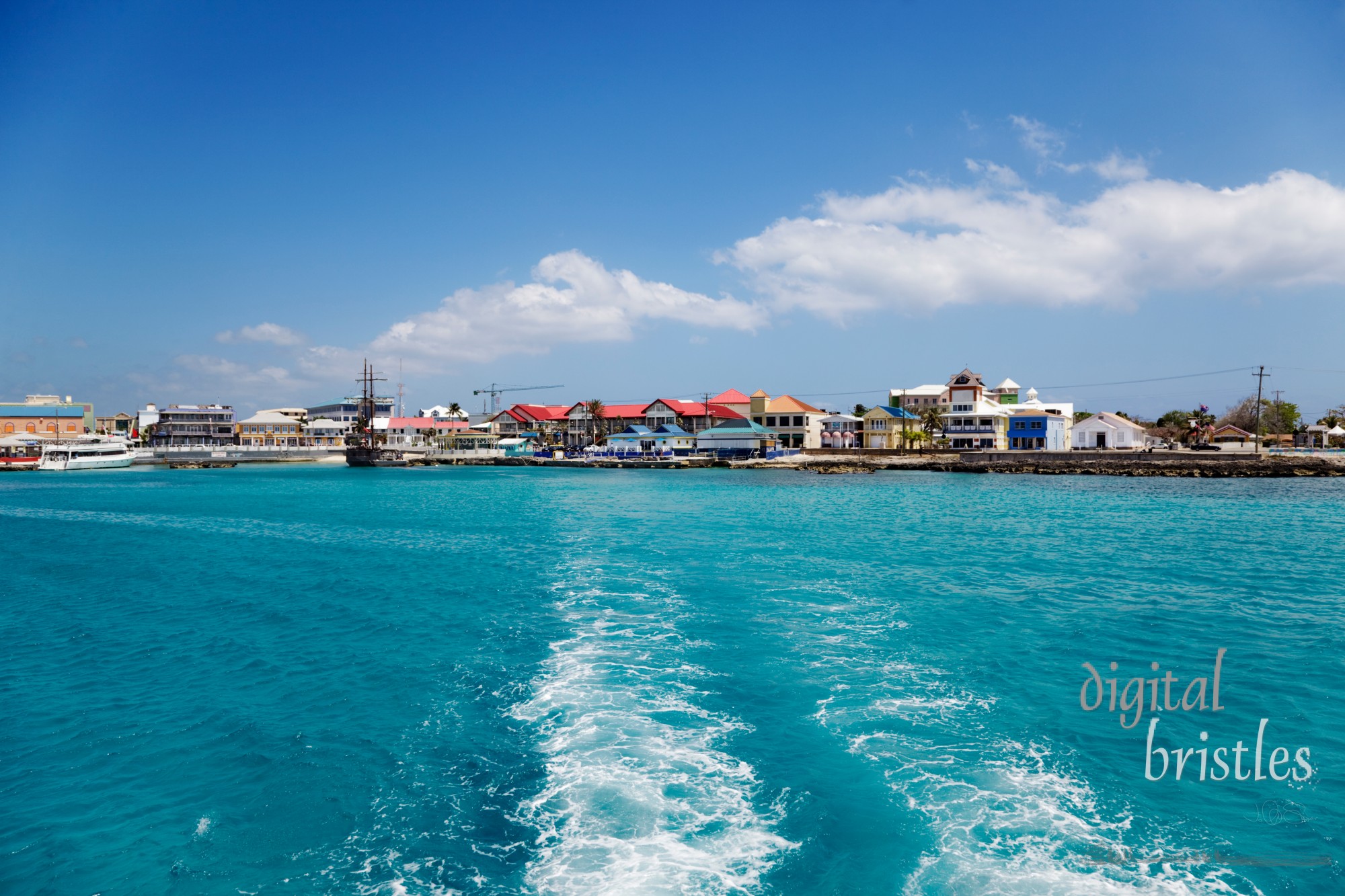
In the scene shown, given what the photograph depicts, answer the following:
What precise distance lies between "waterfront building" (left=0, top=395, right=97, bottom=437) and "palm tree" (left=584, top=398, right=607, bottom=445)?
314ft

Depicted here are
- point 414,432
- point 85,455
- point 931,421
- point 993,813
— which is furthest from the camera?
point 414,432

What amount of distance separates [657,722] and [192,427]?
535 feet

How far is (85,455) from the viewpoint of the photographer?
4117 inches

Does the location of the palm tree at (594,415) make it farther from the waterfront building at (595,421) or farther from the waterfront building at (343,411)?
the waterfront building at (343,411)

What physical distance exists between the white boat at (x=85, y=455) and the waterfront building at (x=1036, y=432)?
5379 inches

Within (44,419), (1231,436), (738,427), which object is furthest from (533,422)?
(1231,436)

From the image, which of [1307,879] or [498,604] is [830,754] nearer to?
[1307,879]

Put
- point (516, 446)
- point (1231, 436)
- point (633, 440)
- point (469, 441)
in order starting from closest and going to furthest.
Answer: point (1231, 436), point (633, 440), point (516, 446), point (469, 441)

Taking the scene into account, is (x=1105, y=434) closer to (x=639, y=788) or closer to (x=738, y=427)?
(x=738, y=427)

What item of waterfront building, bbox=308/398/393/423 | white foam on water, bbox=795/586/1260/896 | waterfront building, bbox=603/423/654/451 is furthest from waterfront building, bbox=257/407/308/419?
white foam on water, bbox=795/586/1260/896

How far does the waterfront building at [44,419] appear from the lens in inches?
4675

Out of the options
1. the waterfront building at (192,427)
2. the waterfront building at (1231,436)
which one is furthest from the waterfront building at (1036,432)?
the waterfront building at (192,427)

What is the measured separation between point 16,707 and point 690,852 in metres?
12.9

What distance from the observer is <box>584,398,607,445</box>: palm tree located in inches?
4779
